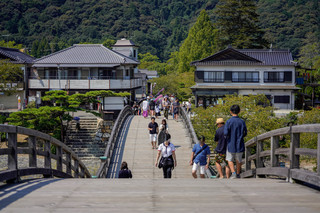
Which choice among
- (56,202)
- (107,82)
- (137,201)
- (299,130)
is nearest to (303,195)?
(299,130)

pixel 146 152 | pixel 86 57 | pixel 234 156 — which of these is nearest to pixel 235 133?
pixel 234 156

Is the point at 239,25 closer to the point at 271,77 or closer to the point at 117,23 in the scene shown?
the point at 271,77

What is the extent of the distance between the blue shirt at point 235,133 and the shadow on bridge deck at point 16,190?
384cm

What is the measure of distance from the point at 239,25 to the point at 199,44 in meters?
7.13

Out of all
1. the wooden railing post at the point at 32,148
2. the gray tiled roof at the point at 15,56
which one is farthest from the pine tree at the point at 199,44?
the wooden railing post at the point at 32,148

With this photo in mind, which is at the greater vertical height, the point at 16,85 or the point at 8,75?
the point at 8,75

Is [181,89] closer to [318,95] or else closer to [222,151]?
[318,95]

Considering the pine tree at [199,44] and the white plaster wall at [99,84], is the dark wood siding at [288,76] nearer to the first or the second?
the white plaster wall at [99,84]

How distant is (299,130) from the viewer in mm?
6047

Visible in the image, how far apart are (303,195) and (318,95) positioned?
172 feet

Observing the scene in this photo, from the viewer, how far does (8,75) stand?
3900 centimetres

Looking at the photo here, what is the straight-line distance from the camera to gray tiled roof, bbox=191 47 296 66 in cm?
4412

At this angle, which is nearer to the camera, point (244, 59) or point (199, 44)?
point (244, 59)

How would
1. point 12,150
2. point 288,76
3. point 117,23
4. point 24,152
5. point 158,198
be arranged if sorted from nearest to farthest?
1. point 158,198
2. point 12,150
3. point 24,152
4. point 288,76
5. point 117,23
